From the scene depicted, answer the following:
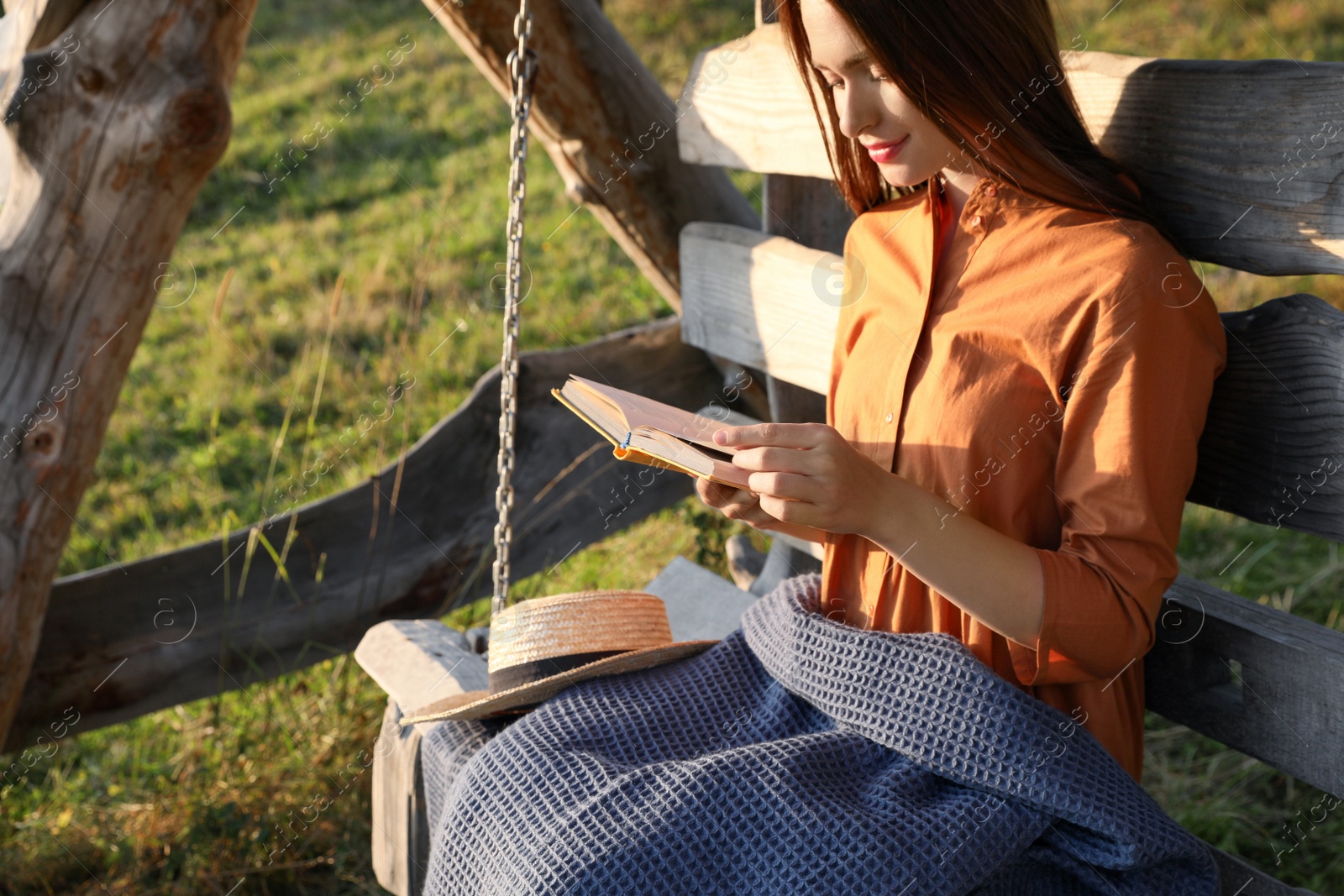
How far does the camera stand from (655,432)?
→ 1429 mm

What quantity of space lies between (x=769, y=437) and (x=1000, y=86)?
55cm

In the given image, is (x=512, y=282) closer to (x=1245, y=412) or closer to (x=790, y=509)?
(x=790, y=509)

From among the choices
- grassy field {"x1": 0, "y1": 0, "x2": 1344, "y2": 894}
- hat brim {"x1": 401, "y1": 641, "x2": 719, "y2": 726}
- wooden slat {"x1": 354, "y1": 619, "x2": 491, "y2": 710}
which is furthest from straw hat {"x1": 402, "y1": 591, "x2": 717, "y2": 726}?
grassy field {"x1": 0, "y1": 0, "x2": 1344, "y2": 894}

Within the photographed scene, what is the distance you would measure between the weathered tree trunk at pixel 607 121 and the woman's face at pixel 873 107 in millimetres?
915

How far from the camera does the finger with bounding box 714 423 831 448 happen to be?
4.70 feet

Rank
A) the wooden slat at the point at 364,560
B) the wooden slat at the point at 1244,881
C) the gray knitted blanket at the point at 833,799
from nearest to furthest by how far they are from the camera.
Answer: the gray knitted blanket at the point at 833,799, the wooden slat at the point at 1244,881, the wooden slat at the point at 364,560

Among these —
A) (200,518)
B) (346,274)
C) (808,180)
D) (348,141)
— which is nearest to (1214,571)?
(808,180)

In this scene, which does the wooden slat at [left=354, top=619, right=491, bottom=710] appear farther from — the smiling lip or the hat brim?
the smiling lip

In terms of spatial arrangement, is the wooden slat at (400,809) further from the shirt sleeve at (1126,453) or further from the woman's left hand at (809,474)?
the shirt sleeve at (1126,453)

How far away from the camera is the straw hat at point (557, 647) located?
1.72 metres

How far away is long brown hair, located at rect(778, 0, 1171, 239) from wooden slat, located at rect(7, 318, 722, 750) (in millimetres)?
1558

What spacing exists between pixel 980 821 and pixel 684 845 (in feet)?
1.17

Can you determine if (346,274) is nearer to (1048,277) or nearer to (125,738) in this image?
(125,738)

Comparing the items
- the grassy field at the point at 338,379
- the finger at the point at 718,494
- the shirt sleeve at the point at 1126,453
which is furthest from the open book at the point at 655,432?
the grassy field at the point at 338,379
